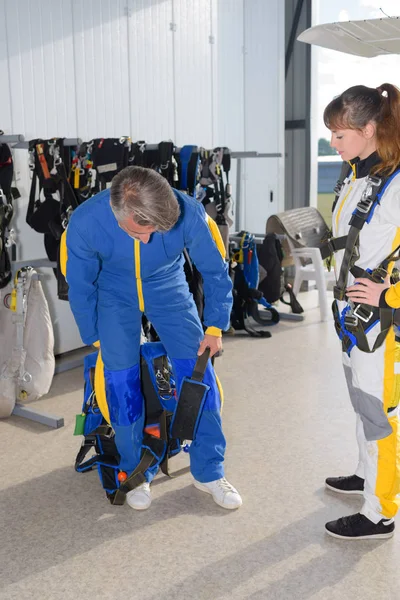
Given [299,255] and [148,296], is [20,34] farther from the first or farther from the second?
[299,255]

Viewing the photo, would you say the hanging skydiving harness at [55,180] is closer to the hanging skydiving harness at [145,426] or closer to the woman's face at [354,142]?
the hanging skydiving harness at [145,426]

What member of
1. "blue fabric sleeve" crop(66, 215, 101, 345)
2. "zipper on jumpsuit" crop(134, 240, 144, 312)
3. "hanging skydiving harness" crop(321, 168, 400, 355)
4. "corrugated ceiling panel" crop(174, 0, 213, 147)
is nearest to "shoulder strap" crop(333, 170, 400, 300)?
"hanging skydiving harness" crop(321, 168, 400, 355)

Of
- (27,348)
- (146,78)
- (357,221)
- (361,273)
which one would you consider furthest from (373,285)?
(146,78)

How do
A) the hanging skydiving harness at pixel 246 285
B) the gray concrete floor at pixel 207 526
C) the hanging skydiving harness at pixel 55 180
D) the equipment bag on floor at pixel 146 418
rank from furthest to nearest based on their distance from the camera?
the hanging skydiving harness at pixel 246 285 < the hanging skydiving harness at pixel 55 180 < the equipment bag on floor at pixel 146 418 < the gray concrete floor at pixel 207 526

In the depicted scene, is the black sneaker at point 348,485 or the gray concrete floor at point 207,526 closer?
the gray concrete floor at point 207,526

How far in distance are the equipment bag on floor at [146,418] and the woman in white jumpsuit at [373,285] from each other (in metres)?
0.77

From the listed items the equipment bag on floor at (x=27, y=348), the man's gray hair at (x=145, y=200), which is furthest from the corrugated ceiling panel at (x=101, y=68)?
the man's gray hair at (x=145, y=200)

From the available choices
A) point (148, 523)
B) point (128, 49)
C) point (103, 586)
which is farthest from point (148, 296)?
point (128, 49)

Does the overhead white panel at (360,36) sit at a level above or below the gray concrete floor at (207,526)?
above

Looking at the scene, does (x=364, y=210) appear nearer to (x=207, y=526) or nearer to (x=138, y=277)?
(x=138, y=277)

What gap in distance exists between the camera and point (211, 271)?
2467mm

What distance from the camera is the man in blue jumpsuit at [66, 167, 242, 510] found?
2.34 meters

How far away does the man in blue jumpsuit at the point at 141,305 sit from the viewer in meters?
2.34

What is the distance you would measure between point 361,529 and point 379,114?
139 centimetres
